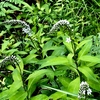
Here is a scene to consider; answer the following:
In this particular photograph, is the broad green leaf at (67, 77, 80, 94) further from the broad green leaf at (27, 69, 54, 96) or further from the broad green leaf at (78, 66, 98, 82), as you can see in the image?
the broad green leaf at (27, 69, 54, 96)

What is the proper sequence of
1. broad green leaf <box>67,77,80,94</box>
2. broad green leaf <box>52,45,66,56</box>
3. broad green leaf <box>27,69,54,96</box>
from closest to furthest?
broad green leaf <box>67,77,80,94</box> < broad green leaf <box>27,69,54,96</box> < broad green leaf <box>52,45,66,56</box>

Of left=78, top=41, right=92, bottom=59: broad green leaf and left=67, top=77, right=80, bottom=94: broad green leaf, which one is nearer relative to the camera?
left=67, top=77, right=80, bottom=94: broad green leaf

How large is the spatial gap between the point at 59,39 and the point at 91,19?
599 millimetres

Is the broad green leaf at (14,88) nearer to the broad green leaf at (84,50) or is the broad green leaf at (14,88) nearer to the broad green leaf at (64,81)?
the broad green leaf at (64,81)

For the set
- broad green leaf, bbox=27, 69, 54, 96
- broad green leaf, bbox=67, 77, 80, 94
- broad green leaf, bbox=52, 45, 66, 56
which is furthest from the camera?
broad green leaf, bbox=52, 45, 66, 56

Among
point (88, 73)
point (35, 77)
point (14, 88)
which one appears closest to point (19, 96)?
point (14, 88)

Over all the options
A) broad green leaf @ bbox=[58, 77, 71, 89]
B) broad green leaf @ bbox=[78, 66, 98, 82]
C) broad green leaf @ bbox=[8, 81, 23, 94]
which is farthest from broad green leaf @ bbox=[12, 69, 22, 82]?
broad green leaf @ bbox=[78, 66, 98, 82]

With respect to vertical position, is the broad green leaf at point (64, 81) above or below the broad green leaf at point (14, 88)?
below

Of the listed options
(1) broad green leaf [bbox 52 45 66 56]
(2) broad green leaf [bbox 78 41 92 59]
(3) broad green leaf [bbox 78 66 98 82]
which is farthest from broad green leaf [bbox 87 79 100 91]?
(1) broad green leaf [bbox 52 45 66 56]

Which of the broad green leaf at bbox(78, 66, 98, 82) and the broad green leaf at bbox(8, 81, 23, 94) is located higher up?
the broad green leaf at bbox(78, 66, 98, 82)

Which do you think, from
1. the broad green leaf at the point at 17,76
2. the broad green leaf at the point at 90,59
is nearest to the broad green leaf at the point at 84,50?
the broad green leaf at the point at 90,59

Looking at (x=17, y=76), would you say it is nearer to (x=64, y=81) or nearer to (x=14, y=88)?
(x=14, y=88)

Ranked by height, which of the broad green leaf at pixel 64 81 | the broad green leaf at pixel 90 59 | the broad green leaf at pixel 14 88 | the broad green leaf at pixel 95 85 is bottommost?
the broad green leaf at pixel 95 85

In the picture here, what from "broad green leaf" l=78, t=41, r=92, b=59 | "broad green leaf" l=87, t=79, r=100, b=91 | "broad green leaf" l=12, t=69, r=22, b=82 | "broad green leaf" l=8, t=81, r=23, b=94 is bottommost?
"broad green leaf" l=87, t=79, r=100, b=91
